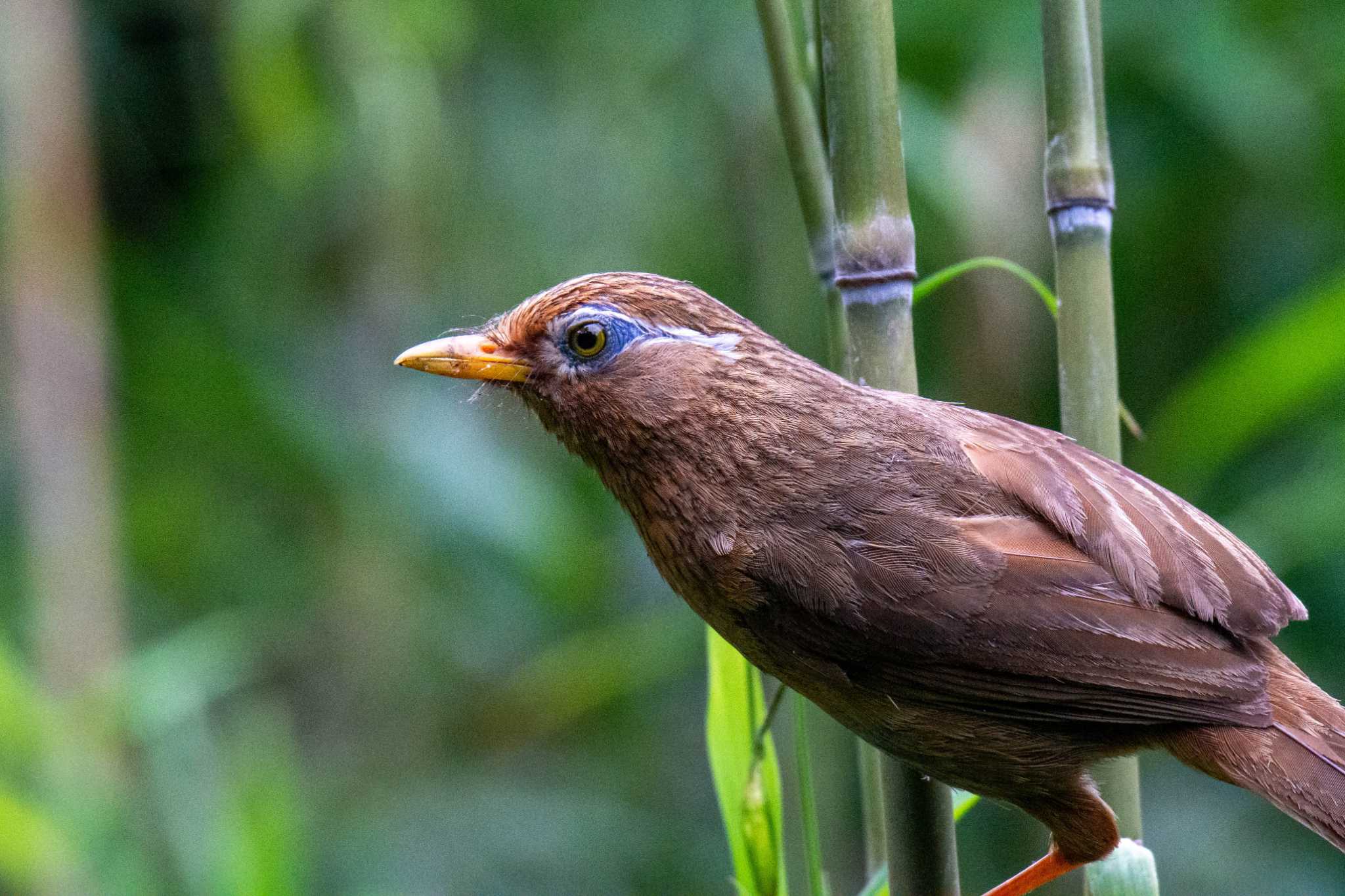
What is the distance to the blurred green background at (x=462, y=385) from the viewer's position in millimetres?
4250

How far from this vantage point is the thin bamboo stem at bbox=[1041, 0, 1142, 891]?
6.55ft

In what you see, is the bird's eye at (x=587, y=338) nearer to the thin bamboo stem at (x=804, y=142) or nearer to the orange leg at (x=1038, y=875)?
the thin bamboo stem at (x=804, y=142)

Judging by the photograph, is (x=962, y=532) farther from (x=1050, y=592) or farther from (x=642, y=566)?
(x=642, y=566)

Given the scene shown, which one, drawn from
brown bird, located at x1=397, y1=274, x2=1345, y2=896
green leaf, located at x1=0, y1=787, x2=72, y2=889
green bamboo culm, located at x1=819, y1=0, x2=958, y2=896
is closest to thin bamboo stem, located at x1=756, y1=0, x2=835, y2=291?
green bamboo culm, located at x1=819, y1=0, x2=958, y2=896

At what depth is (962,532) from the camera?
2.34 m

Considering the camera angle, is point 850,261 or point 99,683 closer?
point 850,261

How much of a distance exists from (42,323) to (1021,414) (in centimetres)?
316

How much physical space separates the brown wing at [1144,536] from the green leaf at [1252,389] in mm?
1302

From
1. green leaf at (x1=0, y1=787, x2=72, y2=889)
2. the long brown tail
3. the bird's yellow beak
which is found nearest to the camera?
the long brown tail

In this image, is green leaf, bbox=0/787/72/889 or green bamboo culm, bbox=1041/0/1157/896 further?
green leaf, bbox=0/787/72/889

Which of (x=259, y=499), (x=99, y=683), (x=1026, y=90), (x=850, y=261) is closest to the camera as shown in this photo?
(x=850, y=261)

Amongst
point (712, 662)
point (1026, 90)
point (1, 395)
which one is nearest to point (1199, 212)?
point (1026, 90)

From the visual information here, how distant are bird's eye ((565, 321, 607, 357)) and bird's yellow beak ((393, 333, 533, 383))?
0.29 feet

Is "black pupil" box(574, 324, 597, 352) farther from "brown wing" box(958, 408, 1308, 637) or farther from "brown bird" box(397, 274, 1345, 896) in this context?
"brown wing" box(958, 408, 1308, 637)
